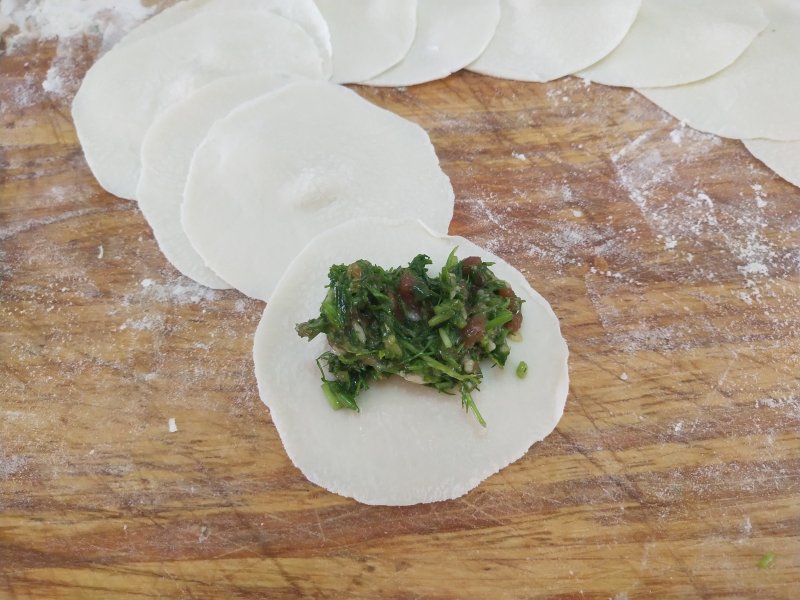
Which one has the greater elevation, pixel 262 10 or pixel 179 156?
pixel 262 10

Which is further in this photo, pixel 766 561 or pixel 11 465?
pixel 11 465

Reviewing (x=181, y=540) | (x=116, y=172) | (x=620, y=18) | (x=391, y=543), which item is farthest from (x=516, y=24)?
(x=181, y=540)

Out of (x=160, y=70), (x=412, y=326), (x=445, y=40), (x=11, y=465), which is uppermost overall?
(x=445, y=40)

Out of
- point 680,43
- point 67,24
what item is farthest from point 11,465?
point 680,43

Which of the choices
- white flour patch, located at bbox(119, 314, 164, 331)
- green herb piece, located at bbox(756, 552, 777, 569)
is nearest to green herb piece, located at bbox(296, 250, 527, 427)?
white flour patch, located at bbox(119, 314, 164, 331)

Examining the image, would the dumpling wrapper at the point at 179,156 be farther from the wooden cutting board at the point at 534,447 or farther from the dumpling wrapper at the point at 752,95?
the dumpling wrapper at the point at 752,95

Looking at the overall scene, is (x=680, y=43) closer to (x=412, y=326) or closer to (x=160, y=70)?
(x=412, y=326)

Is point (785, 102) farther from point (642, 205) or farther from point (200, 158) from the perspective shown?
point (200, 158)

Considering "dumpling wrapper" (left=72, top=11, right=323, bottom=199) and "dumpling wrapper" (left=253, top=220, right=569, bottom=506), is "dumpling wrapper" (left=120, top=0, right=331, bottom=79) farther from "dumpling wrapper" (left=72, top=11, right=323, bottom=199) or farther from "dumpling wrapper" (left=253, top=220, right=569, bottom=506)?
"dumpling wrapper" (left=253, top=220, right=569, bottom=506)
